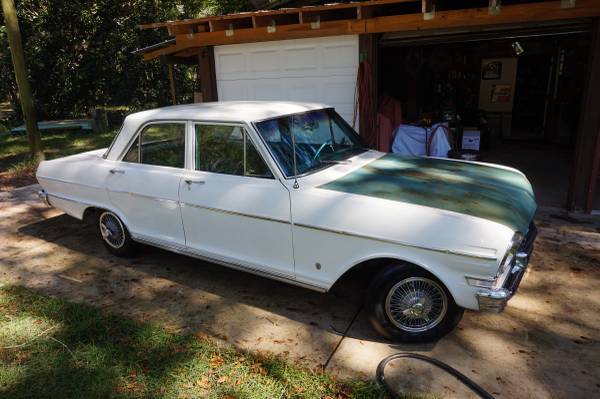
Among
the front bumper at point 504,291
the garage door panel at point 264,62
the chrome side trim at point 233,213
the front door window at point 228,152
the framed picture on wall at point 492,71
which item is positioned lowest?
the front bumper at point 504,291

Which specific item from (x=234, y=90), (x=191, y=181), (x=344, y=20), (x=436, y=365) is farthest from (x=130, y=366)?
(x=234, y=90)

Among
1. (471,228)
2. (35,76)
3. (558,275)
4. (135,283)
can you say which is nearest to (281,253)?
(471,228)

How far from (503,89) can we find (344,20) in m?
6.37

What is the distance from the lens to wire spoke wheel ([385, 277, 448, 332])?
3.17m

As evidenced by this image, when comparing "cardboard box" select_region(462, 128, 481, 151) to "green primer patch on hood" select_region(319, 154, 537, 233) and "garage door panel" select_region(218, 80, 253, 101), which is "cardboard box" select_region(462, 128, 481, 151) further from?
"green primer patch on hood" select_region(319, 154, 537, 233)

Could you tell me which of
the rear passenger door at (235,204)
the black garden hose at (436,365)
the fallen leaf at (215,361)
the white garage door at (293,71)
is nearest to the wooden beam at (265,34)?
the white garage door at (293,71)

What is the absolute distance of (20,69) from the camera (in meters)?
8.70

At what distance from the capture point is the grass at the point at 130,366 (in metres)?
2.89

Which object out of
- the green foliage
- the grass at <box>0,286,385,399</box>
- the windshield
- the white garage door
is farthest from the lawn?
the windshield

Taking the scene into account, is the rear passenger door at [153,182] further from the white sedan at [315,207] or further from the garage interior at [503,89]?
the garage interior at [503,89]

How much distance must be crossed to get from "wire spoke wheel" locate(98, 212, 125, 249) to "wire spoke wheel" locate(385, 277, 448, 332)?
118 inches

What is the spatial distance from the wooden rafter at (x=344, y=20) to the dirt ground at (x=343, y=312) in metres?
2.65

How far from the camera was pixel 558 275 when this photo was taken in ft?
14.2

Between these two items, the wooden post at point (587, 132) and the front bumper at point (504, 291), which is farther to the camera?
the wooden post at point (587, 132)
